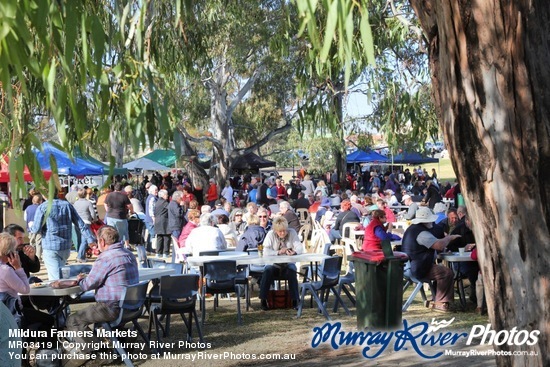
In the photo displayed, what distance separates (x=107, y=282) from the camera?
27.1 ft

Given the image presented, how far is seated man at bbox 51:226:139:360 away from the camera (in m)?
8.16

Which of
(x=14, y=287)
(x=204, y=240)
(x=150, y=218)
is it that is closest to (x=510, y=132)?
(x=14, y=287)

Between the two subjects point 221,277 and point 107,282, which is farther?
point 221,277

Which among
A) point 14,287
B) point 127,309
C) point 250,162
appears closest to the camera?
point 14,287

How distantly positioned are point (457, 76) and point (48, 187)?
1.97 m

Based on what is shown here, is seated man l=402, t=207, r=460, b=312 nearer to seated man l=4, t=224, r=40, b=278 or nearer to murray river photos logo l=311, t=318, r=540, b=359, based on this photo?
murray river photos logo l=311, t=318, r=540, b=359

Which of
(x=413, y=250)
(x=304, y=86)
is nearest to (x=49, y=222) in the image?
(x=304, y=86)

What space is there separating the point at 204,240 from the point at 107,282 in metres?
3.95

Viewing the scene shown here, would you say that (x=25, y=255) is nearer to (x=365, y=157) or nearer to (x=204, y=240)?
(x=204, y=240)

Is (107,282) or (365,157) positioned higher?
(365,157)

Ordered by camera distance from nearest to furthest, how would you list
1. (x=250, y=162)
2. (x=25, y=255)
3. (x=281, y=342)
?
(x=281, y=342) → (x=25, y=255) → (x=250, y=162)

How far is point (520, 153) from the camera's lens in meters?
3.70

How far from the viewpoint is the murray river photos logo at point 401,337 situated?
8.46 m

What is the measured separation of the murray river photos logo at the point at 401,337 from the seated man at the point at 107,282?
2.11 metres
